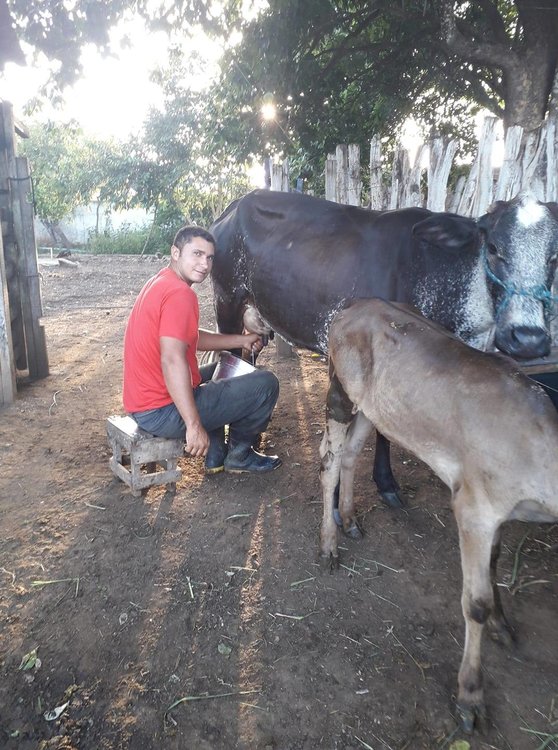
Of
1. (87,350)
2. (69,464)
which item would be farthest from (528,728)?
(87,350)

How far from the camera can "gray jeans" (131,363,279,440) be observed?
3602 millimetres

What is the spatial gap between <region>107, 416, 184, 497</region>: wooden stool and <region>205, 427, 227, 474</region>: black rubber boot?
0.39 meters

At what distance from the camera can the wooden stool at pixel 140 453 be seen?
3.58 meters

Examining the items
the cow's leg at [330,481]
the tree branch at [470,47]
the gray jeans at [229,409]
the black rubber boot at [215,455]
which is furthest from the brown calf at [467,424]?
the tree branch at [470,47]

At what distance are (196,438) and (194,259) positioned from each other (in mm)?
1172

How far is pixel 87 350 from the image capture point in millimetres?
7266

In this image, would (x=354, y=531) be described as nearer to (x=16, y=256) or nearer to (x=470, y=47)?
(x=16, y=256)

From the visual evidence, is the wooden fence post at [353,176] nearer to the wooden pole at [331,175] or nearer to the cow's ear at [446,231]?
the wooden pole at [331,175]

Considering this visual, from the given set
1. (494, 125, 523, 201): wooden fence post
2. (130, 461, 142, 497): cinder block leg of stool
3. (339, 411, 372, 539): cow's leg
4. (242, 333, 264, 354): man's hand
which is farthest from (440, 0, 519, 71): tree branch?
(130, 461, 142, 497): cinder block leg of stool

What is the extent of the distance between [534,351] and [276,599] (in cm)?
208

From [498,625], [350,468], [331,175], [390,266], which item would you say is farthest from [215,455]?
[331,175]

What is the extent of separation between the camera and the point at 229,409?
3.88 metres

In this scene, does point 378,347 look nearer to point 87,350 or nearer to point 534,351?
point 534,351

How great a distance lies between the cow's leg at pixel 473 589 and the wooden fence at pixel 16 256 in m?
4.77
